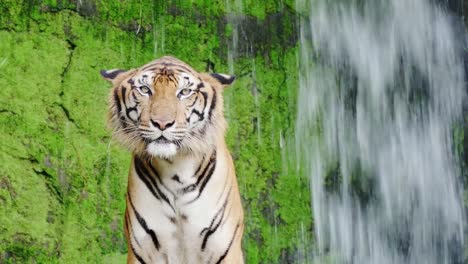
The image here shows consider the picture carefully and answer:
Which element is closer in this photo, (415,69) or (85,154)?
(85,154)

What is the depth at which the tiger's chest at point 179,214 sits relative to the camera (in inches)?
129

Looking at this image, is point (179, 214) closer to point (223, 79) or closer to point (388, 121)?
point (223, 79)

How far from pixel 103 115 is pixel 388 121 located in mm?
2044

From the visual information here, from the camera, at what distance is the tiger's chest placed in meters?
3.28

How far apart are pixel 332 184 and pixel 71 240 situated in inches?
70.8

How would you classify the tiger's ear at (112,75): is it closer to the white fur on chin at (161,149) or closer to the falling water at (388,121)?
the white fur on chin at (161,149)

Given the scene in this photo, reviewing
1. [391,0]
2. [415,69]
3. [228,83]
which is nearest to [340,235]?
[415,69]

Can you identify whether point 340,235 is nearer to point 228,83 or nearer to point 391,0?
point 391,0

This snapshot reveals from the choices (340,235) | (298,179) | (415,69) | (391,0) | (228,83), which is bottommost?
Answer: (340,235)

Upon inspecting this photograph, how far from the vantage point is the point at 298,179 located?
562 cm

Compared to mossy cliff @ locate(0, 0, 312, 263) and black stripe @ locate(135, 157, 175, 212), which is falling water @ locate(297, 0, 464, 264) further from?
black stripe @ locate(135, 157, 175, 212)

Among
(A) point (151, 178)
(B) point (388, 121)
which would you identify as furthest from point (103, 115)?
(B) point (388, 121)

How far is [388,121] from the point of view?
20.0 ft

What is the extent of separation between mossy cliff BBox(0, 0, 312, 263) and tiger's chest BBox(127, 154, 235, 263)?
1.51 metres
